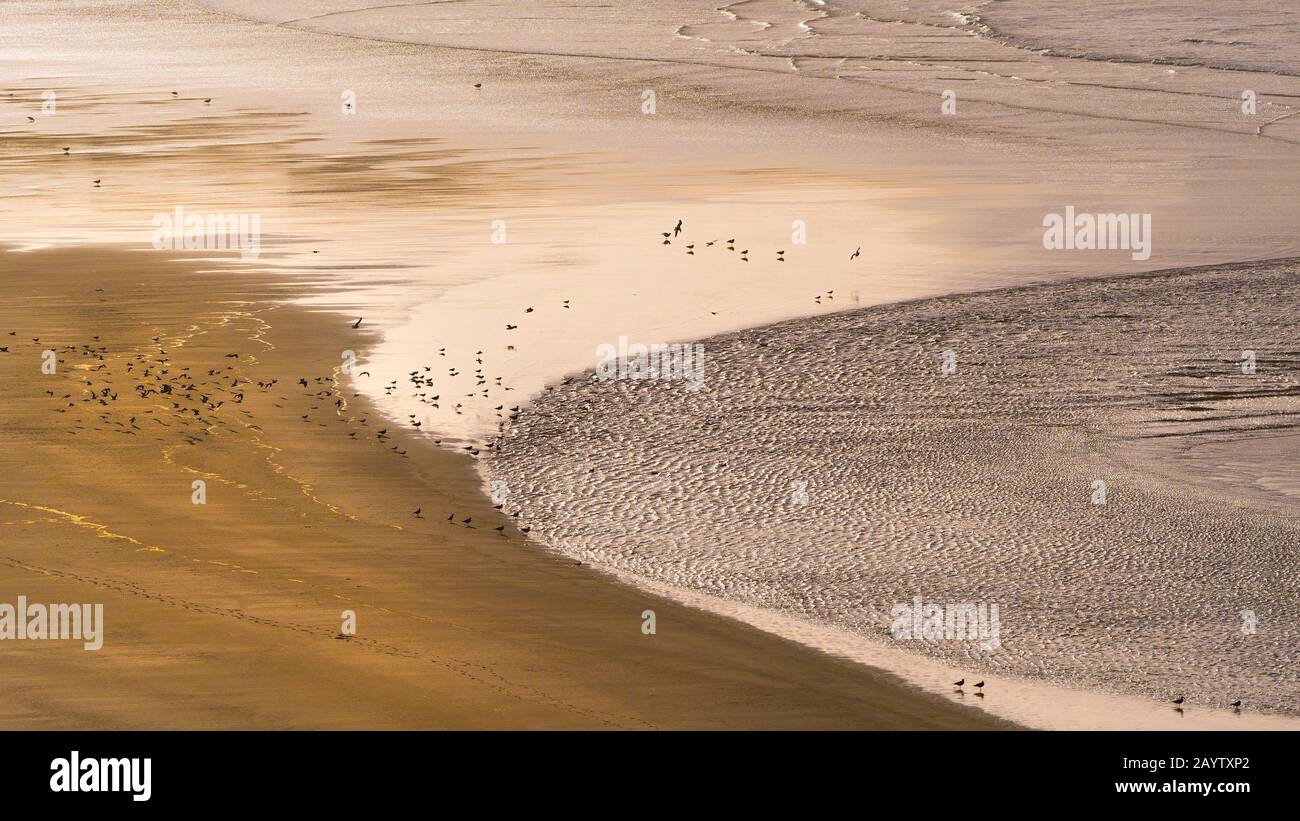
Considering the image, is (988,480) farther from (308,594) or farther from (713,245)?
(713,245)

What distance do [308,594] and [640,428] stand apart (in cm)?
311

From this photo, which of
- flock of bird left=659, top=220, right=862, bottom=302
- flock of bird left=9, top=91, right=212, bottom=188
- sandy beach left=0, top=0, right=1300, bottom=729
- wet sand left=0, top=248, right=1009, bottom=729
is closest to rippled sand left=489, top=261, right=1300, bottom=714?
sandy beach left=0, top=0, right=1300, bottom=729

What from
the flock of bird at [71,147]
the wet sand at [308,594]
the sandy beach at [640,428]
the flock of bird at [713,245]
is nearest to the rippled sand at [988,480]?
the sandy beach at [640,428]

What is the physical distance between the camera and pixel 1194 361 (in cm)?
1155

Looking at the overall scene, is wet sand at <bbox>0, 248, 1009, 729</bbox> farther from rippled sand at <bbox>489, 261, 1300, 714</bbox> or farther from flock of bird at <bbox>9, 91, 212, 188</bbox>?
flock of bird at <bbox>9, 91, 212, 188</bbox>

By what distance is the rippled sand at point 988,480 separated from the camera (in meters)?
7.45

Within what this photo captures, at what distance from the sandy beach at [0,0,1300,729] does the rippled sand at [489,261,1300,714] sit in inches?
1.3

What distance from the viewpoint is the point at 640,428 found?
1030cm

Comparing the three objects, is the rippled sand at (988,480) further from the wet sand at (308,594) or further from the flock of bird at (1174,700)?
the wet sand at (308,594)

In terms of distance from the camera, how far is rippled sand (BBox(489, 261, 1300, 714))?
745cm

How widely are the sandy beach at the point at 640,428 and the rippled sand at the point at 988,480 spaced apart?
3cm
